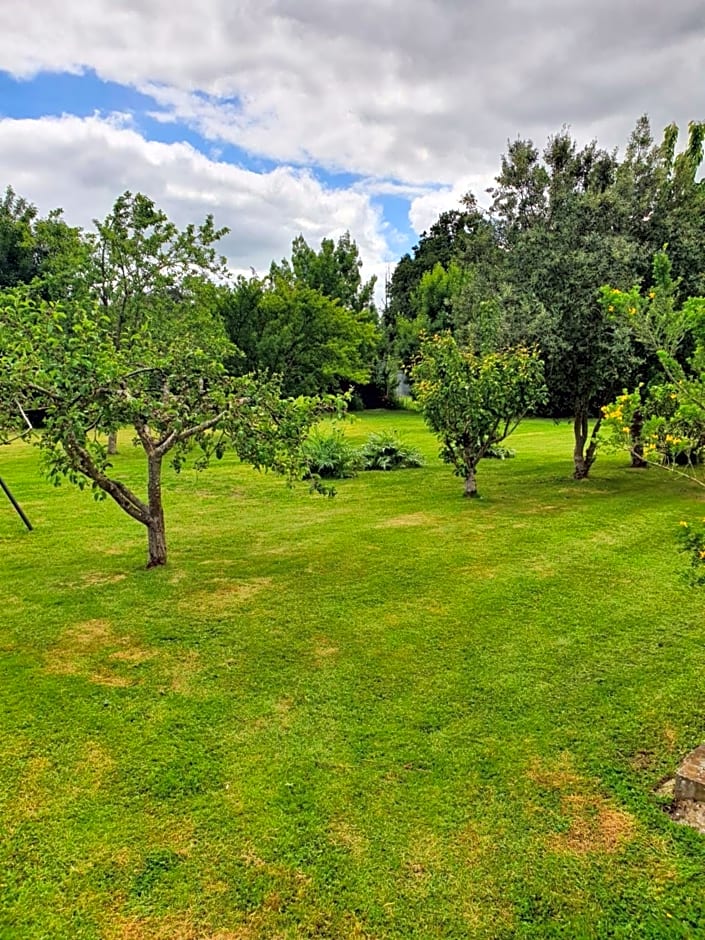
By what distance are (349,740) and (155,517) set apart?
387 cm

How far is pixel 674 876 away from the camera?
2.47 metres

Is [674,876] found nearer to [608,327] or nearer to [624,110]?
[608,327]

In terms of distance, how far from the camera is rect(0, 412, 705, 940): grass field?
7.82ft

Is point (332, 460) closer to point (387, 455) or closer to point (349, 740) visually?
point (387, 455)

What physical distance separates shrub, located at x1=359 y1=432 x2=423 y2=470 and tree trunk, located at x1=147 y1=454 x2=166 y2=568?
23.9ft

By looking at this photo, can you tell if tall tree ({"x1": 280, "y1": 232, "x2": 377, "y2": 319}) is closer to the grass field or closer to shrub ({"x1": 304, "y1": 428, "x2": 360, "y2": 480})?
shrub ({"x1": 304, "y1": 428, "x2": 360, "y2": 480})

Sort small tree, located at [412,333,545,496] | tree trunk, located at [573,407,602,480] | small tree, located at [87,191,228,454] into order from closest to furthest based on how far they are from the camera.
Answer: small tree, located at [412,333,545,496] < tree trunk, located at [573,407,602,480] < small tree, located at [87,191,228,454]

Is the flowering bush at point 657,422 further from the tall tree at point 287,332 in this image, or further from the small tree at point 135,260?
the tall tree at point 287,332

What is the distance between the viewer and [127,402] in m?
5.24

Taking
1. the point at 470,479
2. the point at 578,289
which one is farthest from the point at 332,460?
the point at 578,289

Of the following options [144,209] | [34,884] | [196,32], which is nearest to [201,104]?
[196,32]

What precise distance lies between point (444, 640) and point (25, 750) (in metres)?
3.01

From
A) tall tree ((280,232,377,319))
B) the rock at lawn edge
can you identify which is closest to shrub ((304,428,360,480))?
the rock at lawn edge

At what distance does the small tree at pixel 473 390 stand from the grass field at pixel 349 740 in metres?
3.03
